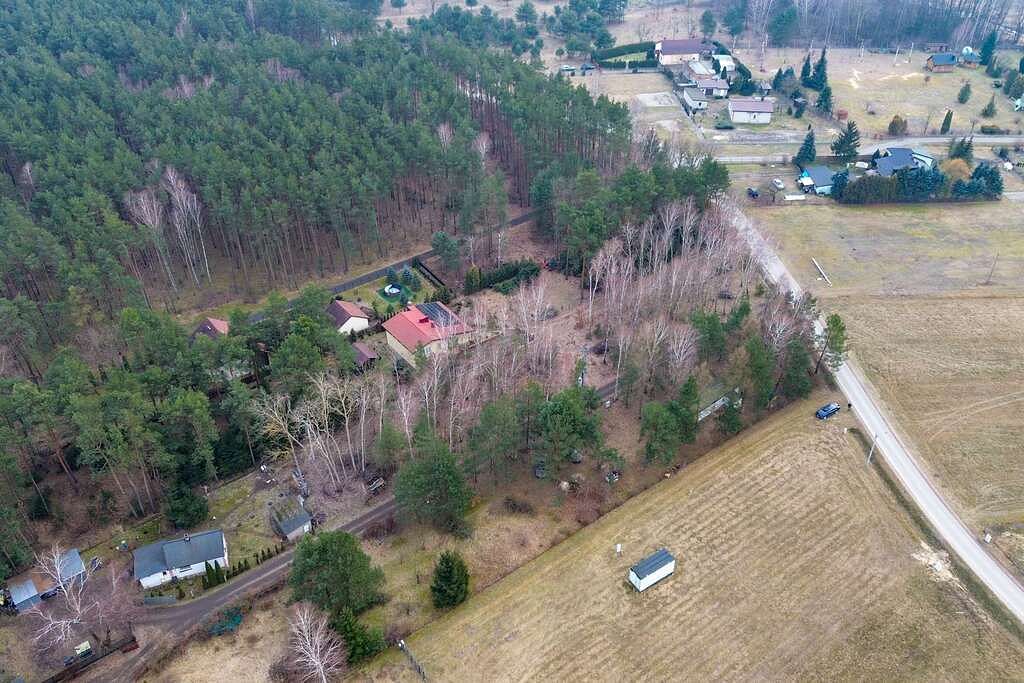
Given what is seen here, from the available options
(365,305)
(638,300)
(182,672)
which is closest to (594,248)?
(638,300)

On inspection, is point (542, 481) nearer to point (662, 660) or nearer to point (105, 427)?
point (662, 660)

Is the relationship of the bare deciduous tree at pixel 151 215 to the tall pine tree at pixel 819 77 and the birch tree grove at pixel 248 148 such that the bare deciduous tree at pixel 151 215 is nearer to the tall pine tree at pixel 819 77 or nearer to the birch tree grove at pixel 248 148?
the birch tree grove at pixel 248 148

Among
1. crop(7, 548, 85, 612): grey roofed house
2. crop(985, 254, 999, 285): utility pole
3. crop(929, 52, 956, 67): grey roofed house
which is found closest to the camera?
crop(7, 548, 85, 612): grey roofed house

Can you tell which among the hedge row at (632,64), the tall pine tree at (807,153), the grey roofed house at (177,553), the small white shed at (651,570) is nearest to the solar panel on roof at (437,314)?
the grey roofed house at (177,553)

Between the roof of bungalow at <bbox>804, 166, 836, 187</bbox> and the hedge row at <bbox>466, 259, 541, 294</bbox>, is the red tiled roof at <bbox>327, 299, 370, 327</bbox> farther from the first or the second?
the roof of bungalow at <bbox>804, 166, 836, 187</bbox>

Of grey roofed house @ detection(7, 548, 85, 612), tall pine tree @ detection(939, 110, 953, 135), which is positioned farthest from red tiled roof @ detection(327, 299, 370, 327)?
tall pine tree @ detection(939, 110, 953, 135)

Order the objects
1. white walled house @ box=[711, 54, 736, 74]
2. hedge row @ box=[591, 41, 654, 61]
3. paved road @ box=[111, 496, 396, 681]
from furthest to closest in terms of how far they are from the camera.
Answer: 1. hedge row @ box=[591, 41, 654, 61]
2. white walled house @ box=[711, 54, 736, 74]
3. paved road @ box=[111, 496, 396, 681]
